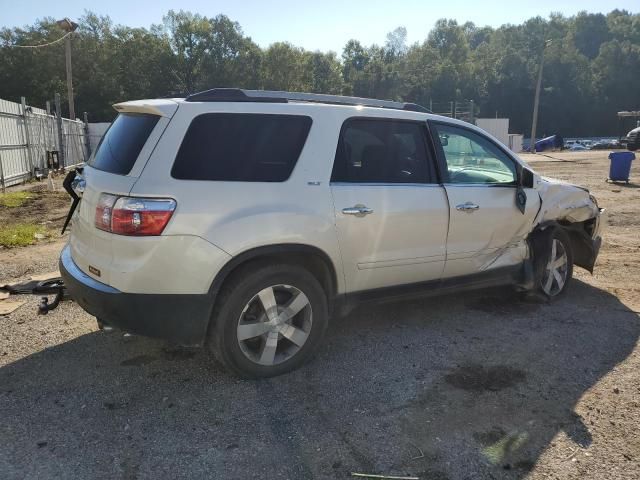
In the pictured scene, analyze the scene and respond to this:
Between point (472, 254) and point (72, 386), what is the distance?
314 cm

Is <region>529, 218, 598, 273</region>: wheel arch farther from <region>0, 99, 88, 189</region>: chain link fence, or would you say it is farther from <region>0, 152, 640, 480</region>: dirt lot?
<region>0, 99, 88, 189</region>: chain link fence

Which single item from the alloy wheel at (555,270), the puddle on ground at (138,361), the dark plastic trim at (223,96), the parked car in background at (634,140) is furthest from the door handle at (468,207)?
the parked car in background at (634,140)

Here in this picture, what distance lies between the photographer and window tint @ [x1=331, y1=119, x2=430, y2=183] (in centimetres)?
373

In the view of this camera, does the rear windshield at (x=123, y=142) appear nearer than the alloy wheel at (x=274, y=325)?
Yes

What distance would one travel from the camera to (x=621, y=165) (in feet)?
51.4

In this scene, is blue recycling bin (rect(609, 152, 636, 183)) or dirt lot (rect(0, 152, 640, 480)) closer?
dirt lot (rect(0, 152, 640, 480))

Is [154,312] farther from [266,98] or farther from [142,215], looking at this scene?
[266,98]

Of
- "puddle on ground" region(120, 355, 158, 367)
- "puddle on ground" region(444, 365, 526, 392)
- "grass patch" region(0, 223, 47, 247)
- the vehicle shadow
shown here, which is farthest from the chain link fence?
"puddle on ground" region(444, 365, 526, 392)

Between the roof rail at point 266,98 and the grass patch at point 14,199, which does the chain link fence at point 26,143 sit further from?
the roof rail at point 266,98

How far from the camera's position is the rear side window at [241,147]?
127 inches

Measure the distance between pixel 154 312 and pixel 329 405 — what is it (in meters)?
1.20

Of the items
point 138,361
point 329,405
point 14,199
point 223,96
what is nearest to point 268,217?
point 223,96

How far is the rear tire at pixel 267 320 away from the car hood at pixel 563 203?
8.14 feet

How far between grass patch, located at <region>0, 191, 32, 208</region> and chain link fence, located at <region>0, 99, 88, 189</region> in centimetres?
131
